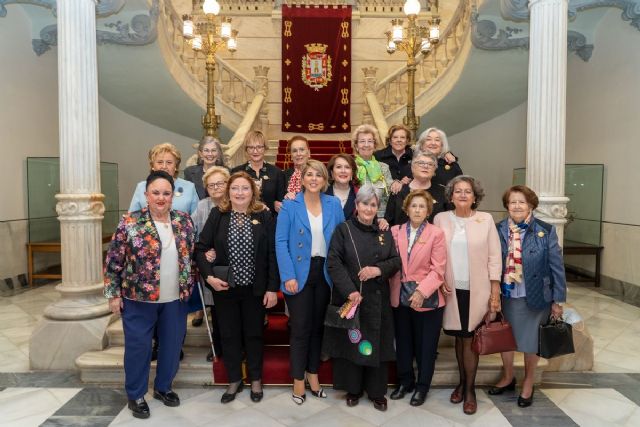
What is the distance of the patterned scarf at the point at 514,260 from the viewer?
10.9 ft

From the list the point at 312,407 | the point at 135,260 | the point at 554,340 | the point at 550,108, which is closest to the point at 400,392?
the point at 312,407

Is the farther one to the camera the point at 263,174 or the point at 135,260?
the point at 263,174

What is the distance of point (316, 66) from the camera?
10602 mm

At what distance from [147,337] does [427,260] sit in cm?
203

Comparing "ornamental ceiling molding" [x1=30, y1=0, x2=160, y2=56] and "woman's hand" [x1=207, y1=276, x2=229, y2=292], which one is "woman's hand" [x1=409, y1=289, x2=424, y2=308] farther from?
"ornamental ceiling molding" [x1=30, y1=0, x2=160, y2=56]

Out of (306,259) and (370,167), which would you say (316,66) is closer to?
(370,167)

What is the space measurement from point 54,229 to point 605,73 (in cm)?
927

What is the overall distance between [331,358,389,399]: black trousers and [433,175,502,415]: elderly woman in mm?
581

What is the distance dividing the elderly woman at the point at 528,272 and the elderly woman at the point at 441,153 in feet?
1.71

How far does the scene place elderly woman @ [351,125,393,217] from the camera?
374 centimetres

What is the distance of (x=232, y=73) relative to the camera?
9.14 m

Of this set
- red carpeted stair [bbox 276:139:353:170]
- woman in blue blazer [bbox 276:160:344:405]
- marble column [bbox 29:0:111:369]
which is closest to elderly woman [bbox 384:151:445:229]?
woman in blue blazer [bbox 276:160:344:405]

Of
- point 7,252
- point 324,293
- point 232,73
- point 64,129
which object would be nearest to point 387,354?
point 324,293

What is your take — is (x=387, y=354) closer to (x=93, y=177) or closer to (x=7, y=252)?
(x=93, y=177)
